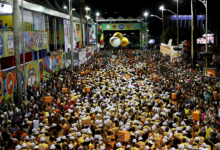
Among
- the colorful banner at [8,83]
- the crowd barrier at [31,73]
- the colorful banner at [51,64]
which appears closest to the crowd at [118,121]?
the colorful banner at [8,83]

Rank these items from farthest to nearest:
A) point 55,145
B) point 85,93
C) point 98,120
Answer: point 85,93 → point 98,120 → point 55,145

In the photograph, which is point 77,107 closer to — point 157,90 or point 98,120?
point 98,120

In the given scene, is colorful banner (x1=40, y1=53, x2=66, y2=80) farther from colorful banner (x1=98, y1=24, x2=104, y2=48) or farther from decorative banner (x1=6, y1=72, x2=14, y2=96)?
colorful banner (x1=98, y1=24, x2=104, y2=48)

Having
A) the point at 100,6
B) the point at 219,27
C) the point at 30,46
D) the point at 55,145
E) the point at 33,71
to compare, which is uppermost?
the point at 100,6

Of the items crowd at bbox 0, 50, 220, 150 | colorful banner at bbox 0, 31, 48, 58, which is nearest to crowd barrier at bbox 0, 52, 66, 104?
crowd at bbox 0, 50, 220, 150

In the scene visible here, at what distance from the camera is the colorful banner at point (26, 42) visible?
68.4 feet

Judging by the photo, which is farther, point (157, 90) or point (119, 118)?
point (157, 90)

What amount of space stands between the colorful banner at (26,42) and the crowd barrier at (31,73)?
141 centimetres

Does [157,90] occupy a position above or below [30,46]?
below

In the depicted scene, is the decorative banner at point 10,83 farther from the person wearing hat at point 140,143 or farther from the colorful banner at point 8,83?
the person wearing hat at point 140,143

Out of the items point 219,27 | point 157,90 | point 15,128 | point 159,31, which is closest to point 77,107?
point 15,128

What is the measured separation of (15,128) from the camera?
13.4m

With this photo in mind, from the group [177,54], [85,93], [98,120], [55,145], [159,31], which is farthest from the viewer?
[159,31]

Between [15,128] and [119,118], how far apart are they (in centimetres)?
455
